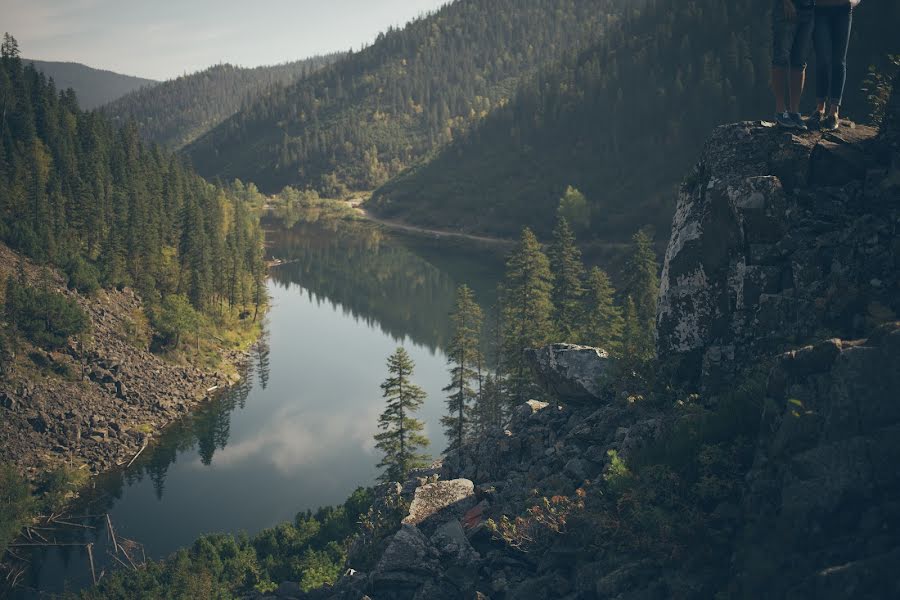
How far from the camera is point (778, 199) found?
16.0 meters

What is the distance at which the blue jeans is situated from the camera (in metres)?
16.6

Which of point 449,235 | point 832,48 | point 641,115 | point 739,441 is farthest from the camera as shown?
point 449,235

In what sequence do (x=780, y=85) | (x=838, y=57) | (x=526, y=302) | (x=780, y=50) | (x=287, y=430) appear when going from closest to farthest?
(x=838, y=57)
(x=780, y=50)
(x=780, y=85)
(x=526, y=302)
(x=287, y=430)

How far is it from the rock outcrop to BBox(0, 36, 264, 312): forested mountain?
76884mm

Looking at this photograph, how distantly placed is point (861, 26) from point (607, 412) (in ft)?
439

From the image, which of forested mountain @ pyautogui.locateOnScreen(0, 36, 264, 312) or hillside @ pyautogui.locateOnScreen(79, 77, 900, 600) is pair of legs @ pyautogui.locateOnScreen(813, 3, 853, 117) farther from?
forested mountain @ pyautogui.locateOnScreen(0, 36, 264, 312)

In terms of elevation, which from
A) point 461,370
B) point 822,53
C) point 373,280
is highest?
point 822,53

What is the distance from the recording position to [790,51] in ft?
56.2

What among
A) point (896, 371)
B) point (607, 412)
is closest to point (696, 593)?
point (896, 371)

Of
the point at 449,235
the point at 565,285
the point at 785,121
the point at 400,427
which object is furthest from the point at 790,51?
the point at 449,235

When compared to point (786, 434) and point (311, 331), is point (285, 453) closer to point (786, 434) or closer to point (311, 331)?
point (311, 331)

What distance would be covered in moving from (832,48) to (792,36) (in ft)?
3.34

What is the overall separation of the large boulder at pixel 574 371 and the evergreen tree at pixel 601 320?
2421 centimetres

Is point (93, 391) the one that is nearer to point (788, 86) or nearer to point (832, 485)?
point (788, 86)
